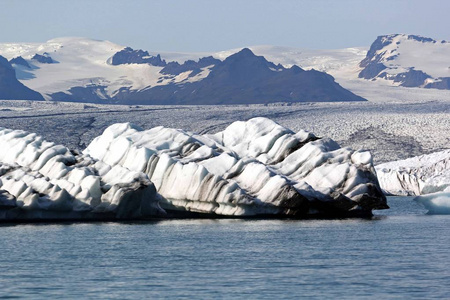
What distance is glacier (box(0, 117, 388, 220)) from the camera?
3306cm

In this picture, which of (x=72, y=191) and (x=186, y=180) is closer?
(x=72, y=191)

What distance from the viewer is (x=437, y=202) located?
40406 millimetres

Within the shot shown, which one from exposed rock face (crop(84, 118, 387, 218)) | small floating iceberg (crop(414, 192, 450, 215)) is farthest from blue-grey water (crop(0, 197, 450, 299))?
small floating iceberg (crop(414, 192, 450, 215))

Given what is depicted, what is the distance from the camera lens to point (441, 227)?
107ft

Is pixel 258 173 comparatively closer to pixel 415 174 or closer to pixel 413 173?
pixel 415 174

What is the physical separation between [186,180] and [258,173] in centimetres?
238

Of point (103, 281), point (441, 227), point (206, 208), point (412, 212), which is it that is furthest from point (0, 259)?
point (412, 212)

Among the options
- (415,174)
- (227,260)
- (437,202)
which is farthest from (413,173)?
(227,260)

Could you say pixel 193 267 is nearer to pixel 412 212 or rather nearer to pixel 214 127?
pixel 412 212

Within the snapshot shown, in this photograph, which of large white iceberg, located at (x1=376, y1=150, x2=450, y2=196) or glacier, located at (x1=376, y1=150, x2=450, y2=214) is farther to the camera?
large white iceberg, located at (x1=376, y1=150, x2=450, y2=196)

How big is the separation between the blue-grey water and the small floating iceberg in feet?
21.1

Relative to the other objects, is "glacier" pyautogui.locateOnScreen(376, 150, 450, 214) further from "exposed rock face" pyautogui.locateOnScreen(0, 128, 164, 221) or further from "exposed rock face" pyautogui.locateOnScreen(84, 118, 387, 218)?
"exposed rock face" pyautogui.locateOnScreen(0, 128, 164, 221)

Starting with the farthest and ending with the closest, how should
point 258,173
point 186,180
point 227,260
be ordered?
point 186,180 < point 258,173 < point 227,260

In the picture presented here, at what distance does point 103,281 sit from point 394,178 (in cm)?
4575
